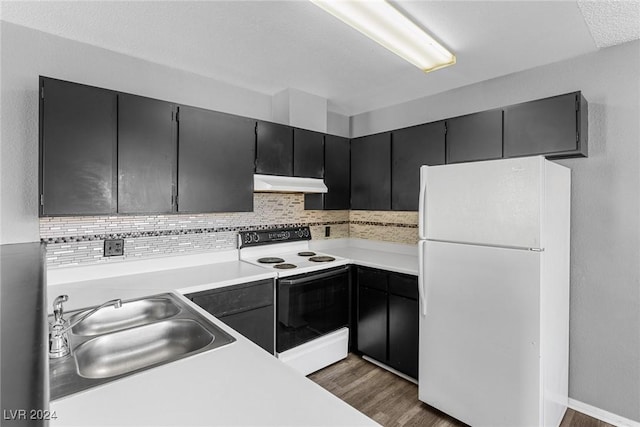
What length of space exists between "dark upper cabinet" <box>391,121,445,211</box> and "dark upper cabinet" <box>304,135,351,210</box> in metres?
0.57

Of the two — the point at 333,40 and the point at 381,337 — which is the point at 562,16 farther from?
the point at 381,337

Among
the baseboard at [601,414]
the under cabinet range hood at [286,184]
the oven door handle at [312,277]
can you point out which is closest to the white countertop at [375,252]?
the oven door handle at [312,277]

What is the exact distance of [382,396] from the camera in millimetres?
2555

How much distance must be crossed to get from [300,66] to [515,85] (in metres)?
1.80

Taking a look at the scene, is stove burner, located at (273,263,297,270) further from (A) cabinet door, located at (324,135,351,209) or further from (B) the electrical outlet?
(B) the electrical outlet

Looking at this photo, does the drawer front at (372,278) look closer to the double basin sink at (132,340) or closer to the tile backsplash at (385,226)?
the tile backsplash at (385,226)

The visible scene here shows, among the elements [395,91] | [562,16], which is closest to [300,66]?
[395,91]

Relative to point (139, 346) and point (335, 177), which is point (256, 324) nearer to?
point (139, 346)

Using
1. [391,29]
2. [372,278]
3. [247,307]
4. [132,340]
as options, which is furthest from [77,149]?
[372,278]

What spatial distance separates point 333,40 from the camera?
2.22 meters

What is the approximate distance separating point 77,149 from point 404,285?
247 centimetres

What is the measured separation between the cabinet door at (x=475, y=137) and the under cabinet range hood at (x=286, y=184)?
1223mm

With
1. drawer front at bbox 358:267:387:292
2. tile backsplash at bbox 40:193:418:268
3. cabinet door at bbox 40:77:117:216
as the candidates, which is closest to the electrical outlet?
tile backsplash at bbox 40:193:418:268

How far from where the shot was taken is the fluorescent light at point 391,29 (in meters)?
1.68
